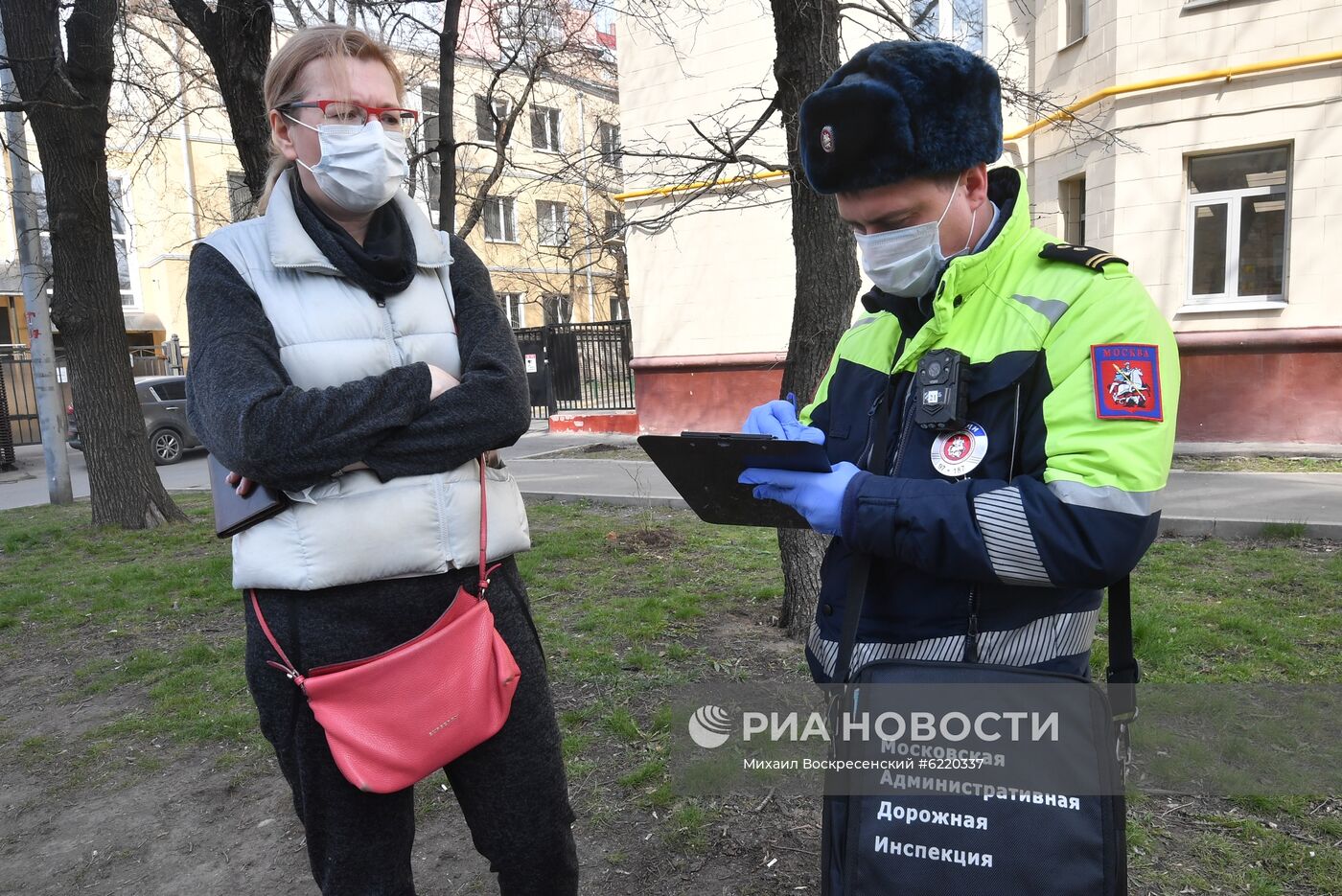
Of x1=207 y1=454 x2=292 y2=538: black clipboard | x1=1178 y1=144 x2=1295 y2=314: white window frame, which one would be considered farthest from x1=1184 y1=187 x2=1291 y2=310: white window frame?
x1=207 y1=454 x2=292 y2=538: black clipboard

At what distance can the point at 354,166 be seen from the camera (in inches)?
68.4

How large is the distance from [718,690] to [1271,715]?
2.03 m

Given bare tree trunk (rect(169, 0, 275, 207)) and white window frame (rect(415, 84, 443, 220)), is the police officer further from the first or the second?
bare tree trunk (rect(169, 0, 275, 207))

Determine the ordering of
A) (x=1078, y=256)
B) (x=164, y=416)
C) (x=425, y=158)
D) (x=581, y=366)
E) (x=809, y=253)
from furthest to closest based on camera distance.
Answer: (x=581, y=366)
(x=164, y=416)
(x=425, y=158)
(x=809, y=253)
(x=1078, y=256)

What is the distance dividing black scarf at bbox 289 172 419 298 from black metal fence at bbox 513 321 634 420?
13179 mm

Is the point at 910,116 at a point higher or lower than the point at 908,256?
higher

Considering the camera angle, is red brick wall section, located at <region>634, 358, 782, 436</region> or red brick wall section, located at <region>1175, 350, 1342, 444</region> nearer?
red brick wall section, located at <region>1175, 350, 1342, 444</region>

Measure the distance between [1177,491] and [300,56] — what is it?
7193 mm

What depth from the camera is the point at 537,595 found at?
201 inches

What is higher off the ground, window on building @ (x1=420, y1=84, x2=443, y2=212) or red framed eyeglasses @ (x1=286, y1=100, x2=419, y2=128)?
window on building @ (x1=420, y1=84, x2=443, y2=212)

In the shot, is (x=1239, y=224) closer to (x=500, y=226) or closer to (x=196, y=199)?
(x=196, y=199)

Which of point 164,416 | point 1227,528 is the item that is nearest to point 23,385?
point 164,416

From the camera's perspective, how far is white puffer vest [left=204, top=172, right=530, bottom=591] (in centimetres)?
158

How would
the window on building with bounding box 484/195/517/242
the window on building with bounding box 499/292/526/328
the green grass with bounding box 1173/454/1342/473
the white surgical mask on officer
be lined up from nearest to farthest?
the white surgical mask on officer, the green grass with bounding box 1173/454/1342/473, the window on building with bounding box 499/292/526/328, the window on building with bounding box 484/195/517/242
